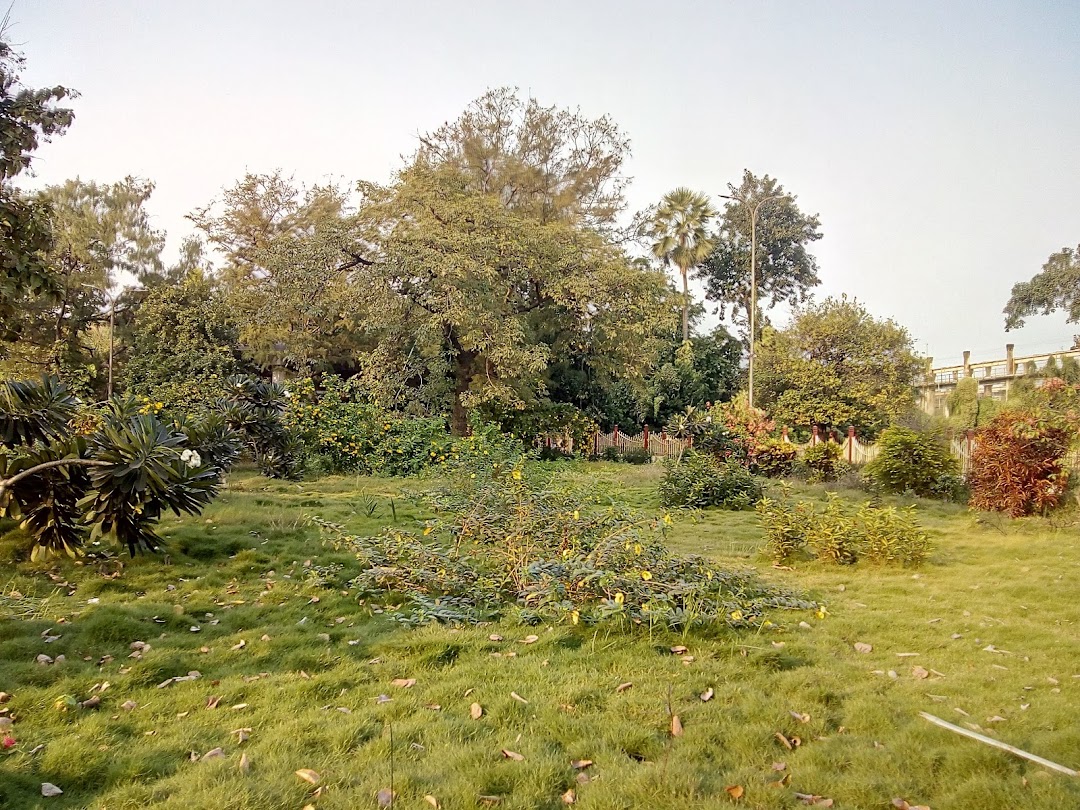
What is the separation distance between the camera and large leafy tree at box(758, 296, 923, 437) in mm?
23078

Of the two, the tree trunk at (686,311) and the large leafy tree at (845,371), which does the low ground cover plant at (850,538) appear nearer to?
the large leafy tree at (845,371)

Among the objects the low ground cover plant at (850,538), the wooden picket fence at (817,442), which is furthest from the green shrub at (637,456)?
the low ground cover plant at (850,538)

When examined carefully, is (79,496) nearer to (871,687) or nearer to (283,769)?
(283,769)

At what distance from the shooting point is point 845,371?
2373 cm

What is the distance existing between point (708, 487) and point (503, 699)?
27.7 feet

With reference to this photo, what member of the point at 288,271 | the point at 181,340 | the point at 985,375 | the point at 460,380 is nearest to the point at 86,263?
the point at 181,340

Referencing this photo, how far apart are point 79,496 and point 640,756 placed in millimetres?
4599

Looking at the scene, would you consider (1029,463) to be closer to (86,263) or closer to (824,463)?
(824,463)

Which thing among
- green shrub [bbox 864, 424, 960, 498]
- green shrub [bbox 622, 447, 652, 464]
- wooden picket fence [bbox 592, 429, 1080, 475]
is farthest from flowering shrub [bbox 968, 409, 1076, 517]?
green shrub [bbox 622, 447, 652, 464]

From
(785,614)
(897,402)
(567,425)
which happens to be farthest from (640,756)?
(897,402)

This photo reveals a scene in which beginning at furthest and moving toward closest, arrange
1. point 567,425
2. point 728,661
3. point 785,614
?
point 567,425, point 785,614, point 728,661

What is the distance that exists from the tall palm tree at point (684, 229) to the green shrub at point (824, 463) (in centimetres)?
1791

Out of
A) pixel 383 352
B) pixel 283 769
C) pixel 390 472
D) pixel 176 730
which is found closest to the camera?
pixel 283 769

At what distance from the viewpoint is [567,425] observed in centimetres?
2034
